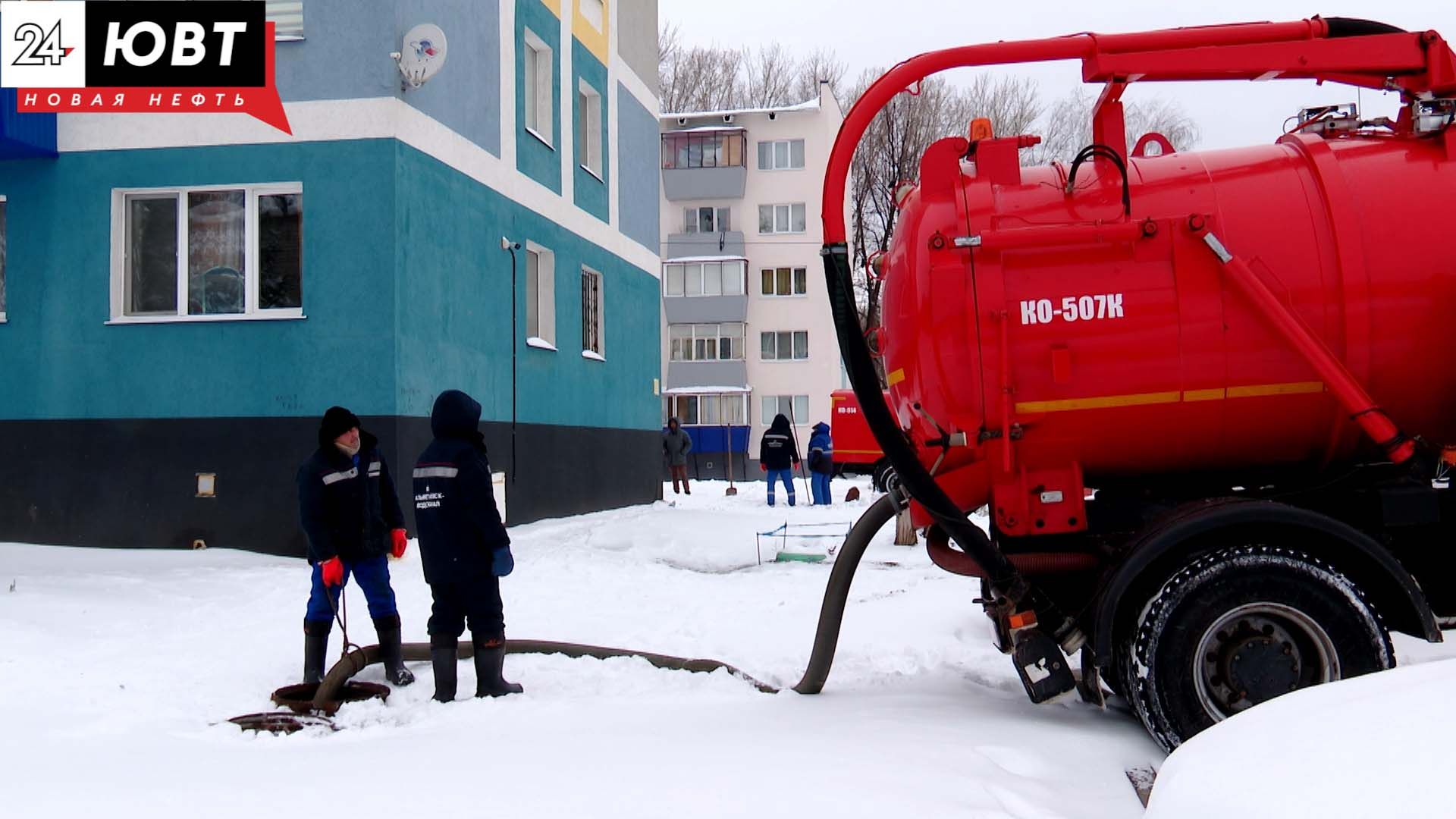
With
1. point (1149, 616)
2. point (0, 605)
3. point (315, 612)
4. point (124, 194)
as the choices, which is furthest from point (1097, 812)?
point (124, 194)

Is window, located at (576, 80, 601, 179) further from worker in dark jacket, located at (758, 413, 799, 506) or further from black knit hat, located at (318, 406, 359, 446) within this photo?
black knit hat, located at (318, 406, 359, 446)

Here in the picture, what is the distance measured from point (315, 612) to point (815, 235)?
3808cm

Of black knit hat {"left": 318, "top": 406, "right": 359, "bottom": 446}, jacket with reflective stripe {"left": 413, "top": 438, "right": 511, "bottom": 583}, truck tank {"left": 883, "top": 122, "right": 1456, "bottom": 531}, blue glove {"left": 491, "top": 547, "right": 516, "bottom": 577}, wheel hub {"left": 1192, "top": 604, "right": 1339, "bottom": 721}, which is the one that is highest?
truck tank {"left": 883, "top": 122, "right": 1456, "bottom": 531}

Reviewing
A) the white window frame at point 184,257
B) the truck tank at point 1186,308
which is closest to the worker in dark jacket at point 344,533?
the truck tank at point 1186,308

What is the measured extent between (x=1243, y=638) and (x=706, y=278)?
131 feet

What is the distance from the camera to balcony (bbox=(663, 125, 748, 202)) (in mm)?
43594

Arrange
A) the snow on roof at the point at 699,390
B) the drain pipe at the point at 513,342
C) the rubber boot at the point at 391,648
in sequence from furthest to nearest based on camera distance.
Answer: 1. the snow on roof at the point at 699,390
2. the drain pipe at the point at 513,342
3. the rubber boot at the point at 391,648

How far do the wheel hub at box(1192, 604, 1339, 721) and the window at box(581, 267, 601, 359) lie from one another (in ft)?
41.3

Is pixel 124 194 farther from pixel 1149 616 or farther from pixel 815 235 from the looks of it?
pixel 815 235

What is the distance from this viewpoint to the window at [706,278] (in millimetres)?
43594

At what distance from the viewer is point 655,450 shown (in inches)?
763

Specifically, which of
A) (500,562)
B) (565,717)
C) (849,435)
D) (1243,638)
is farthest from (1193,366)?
(849,435)

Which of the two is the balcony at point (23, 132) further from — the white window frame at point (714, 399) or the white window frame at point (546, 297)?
the white window frame at point (714, 399)

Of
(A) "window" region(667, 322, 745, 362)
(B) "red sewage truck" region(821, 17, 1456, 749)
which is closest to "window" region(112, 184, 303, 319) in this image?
Answer: (B) "red sewage truck" region(821, 17, 1456, 749)
